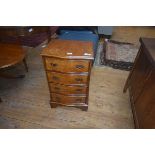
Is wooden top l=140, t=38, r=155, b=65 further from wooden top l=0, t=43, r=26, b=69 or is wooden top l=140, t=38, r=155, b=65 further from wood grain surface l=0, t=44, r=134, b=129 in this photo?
wooden top l=0, t=43, r=26, b=69

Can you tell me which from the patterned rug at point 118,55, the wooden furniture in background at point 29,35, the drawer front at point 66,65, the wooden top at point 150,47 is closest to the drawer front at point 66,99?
the drawer front at point 66,65

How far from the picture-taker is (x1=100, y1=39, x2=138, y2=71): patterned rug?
249cm

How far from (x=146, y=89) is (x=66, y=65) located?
74 centimetres

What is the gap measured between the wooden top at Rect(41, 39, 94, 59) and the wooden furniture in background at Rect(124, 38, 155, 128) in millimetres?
517

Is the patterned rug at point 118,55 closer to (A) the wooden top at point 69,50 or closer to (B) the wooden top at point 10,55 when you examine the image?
(A) the wooden top at point 69,50

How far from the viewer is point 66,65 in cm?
129

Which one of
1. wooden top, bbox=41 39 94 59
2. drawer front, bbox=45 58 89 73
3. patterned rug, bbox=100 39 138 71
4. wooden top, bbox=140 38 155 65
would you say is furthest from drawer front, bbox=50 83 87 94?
patterned rug, bbox=100 39 138 71

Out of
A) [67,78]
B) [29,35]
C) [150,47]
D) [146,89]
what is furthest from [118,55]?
[29,35]

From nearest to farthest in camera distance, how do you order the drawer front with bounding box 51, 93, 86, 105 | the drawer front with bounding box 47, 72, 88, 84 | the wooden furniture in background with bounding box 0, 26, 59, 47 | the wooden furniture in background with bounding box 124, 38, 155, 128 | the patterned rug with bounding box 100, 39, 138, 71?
the wooden furniture in background with bounding box 124, 38, 155, 128 → the drawer front with bounding box 47, 72, 88, 84 → the drawer front with bounding box 51, 93, 86, 105 → the patterned rug with bounding box 100, 39, 138, 71 → the wooden furniture in background with bounding box 0, 26, 59, 47
